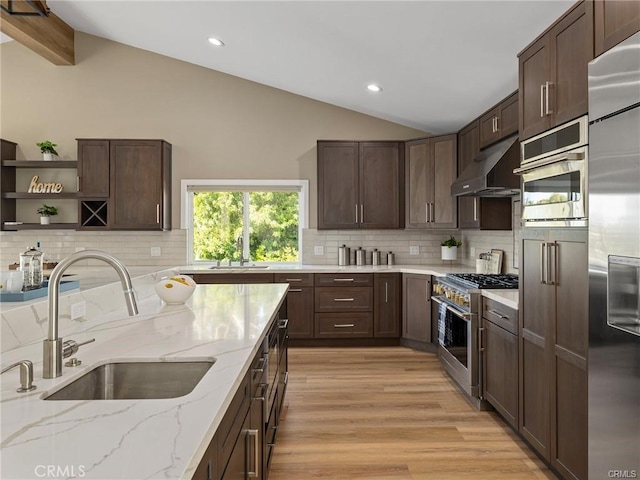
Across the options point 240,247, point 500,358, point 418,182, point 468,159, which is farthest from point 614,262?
point 240,247

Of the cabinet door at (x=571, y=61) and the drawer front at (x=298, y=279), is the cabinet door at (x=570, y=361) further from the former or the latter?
the drawer front at (x=298, y=279)

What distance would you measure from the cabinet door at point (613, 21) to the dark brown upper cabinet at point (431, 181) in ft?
10.3

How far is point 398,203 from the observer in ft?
17.7

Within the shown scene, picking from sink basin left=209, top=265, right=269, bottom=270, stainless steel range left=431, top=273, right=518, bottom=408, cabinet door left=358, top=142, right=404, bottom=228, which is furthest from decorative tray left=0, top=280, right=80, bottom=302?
cabinet door left=358, top=142, right=404, bottom=228

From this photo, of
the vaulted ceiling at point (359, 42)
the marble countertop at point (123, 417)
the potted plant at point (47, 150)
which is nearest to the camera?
the marble countertop at point (123, 417)

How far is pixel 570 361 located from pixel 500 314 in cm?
89

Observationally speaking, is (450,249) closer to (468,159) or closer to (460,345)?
(468,159)

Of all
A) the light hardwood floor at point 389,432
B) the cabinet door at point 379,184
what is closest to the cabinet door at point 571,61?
the light hardwood floor at point 389,432

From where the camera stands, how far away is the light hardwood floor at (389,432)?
2492 mm

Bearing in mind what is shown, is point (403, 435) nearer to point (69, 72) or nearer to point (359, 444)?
point (359, 444)

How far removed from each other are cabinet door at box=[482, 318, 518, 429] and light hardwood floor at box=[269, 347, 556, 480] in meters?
0.16

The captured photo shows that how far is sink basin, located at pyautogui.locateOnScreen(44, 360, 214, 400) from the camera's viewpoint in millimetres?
1498

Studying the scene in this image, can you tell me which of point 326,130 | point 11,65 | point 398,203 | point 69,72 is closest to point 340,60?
Result: point 326,130

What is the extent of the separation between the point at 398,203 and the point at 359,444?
127 inches
